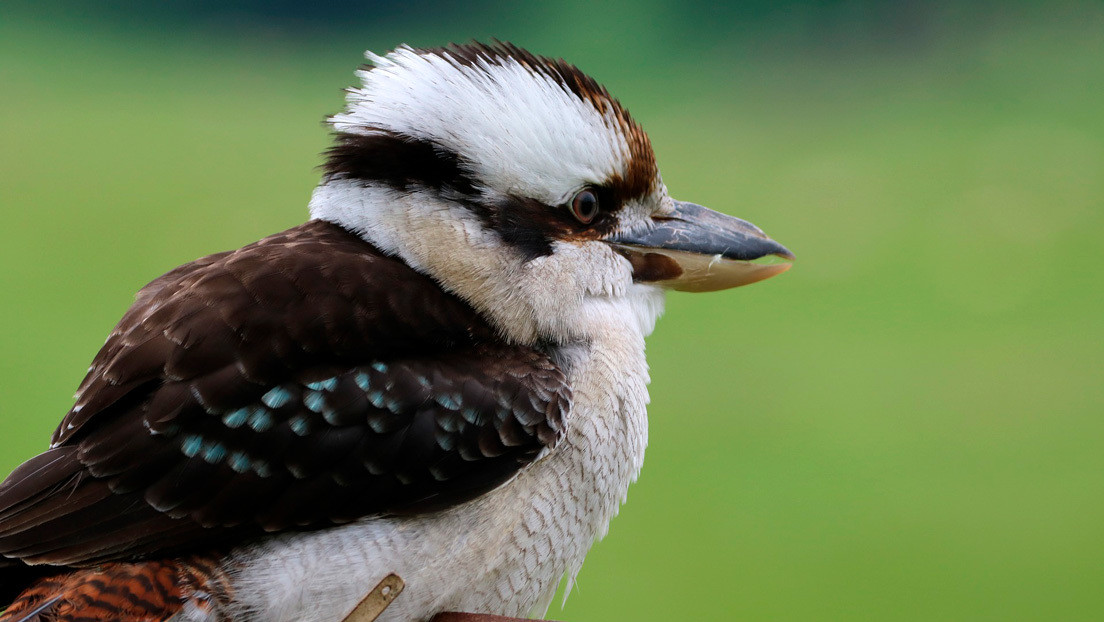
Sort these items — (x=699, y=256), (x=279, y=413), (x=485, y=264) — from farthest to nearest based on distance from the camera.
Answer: (x=699, y=256)
(x=485, y=264)
(x=279, y=413)

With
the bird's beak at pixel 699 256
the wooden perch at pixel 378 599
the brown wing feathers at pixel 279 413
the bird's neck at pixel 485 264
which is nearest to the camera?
the wooden perch at pixel 378 599

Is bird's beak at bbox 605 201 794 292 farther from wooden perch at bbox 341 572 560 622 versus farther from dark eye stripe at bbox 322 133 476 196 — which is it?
wooden perch at bbox 341 572 560 622

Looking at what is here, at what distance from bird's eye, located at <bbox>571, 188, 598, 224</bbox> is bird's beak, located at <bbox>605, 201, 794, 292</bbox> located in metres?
0.05

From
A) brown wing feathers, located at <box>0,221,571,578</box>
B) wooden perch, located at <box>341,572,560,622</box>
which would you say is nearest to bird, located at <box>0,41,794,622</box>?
brown wing feathers, located at <box>0,221,571,578</box>

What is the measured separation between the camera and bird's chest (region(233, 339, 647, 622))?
0.96 m

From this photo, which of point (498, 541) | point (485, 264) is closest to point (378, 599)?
point (498, 541)

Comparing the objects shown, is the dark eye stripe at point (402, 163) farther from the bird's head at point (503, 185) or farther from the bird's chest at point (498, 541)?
the bird's chest at point (498, 541)

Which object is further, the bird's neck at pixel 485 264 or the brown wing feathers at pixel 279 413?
the bird's neck at pixel 485 264

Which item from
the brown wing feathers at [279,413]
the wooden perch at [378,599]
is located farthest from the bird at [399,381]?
the wooden perch at [378,599]

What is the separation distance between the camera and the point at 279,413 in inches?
39.3

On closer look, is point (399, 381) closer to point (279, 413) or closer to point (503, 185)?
point (279, 413)

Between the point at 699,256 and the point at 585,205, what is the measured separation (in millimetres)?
146

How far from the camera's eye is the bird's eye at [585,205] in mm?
1188

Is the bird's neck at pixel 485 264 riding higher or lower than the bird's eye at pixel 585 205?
lower
